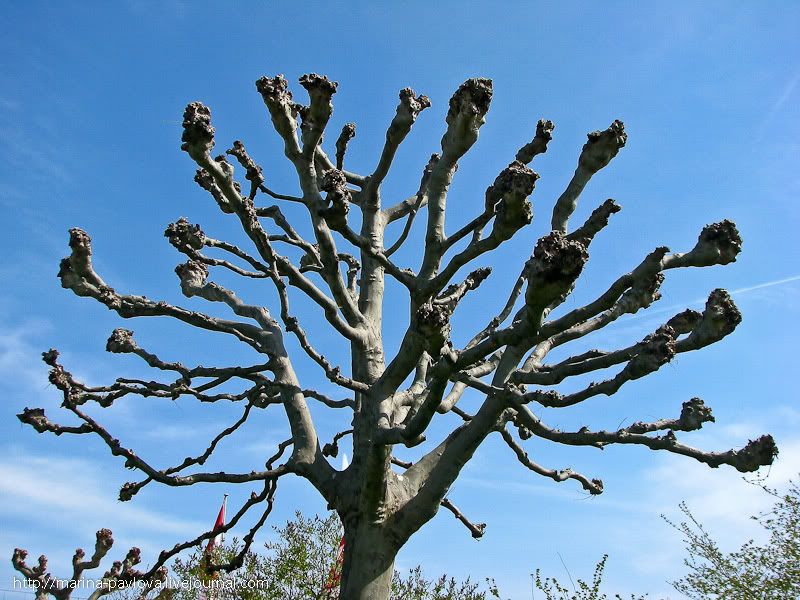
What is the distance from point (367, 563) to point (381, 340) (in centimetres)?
224

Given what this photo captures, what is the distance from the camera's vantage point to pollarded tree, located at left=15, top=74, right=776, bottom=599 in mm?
4270

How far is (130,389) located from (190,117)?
2733mm

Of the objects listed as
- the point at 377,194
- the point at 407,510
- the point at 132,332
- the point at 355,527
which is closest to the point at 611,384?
the point at 407,510

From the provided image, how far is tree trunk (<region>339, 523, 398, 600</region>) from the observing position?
17.4 ft

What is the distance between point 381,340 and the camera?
6848mm

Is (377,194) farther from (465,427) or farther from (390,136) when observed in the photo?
(465,427)

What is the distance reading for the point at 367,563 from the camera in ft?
17.7

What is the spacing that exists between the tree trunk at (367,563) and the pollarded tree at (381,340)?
11 millimetres

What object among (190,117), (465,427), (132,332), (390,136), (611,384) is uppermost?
(390,136)

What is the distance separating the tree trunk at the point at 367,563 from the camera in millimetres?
5297

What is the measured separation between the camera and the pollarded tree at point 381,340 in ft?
14.0

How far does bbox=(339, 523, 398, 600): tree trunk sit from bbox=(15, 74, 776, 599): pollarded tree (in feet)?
0.04

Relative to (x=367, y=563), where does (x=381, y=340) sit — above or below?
above

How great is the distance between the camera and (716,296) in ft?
14.0
